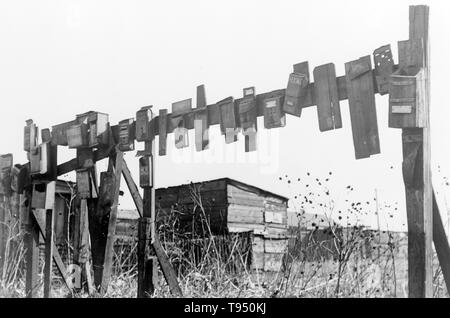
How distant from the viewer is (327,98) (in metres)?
4.09

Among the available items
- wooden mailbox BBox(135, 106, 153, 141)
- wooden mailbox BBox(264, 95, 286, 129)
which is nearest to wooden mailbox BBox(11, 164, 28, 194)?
wooden mailbox BBox(135, 106, 153, 141)

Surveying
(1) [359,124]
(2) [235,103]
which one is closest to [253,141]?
(2) [235,103]

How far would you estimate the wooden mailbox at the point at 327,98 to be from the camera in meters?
4.06

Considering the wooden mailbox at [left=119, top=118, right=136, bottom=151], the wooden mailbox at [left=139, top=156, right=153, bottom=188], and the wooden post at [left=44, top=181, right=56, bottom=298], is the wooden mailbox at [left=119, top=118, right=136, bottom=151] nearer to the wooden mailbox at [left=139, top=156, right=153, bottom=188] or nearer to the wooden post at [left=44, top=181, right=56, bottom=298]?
the wooden mailbox at [left=139, top=156, right=153, bottom=188]

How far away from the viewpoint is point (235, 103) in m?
4.69

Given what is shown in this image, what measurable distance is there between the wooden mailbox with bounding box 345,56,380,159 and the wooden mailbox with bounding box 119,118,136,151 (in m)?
2.31

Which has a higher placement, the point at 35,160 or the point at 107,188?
the point at 35,160

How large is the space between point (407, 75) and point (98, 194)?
11.0 ft

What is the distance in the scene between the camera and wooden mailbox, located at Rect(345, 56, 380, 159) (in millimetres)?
3832

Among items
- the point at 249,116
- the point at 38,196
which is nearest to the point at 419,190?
the point at 249,116

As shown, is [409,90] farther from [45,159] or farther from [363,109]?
[45,159]

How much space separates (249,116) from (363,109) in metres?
1.06
